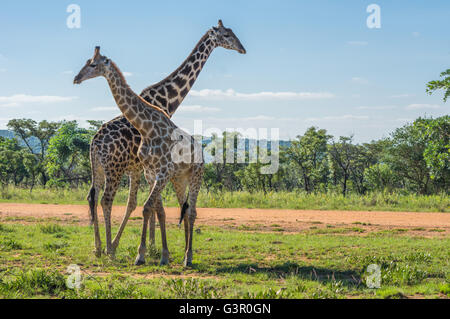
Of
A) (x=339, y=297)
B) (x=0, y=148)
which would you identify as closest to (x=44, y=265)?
(x=339, y=297)

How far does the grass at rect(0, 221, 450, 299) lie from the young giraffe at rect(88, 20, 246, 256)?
0.84 meters

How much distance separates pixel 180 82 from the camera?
10422 mm

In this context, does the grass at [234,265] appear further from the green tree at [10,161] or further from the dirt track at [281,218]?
the green tree at [10,161]

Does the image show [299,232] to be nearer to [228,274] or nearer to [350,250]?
[350,250]

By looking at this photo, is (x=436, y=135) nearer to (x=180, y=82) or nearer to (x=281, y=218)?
(x=281, y=218)

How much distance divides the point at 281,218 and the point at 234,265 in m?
7.20

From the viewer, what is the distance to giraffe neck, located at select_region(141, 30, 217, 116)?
1011 cm

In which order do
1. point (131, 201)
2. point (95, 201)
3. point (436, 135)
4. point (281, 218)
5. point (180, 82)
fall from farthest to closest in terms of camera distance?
point (281, 218) → point (436, 135) → point (180, 82) → point (131, 201) → point (95, 201)

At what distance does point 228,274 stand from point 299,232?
539 centimetres

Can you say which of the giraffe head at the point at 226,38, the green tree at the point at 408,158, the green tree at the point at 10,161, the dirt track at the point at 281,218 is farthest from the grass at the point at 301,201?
the green tree at the point at 10,161

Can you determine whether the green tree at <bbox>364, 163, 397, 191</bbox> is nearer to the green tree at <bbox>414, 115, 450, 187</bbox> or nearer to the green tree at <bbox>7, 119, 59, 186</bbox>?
the green tree at <bbox>414, 115, 450, 187</bbox>

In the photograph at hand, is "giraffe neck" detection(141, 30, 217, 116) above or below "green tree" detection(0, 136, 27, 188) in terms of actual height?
above

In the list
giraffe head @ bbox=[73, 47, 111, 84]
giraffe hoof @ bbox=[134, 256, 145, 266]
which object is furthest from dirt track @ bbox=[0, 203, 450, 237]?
giraffe head @ bbox=[73, 47, 111, 84]

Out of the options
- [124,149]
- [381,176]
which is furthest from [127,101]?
[381,176]
